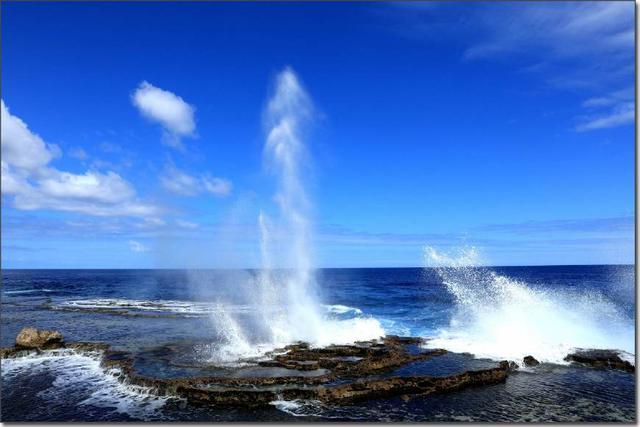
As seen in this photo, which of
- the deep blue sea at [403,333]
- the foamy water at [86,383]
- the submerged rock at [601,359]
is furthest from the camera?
the submerged rock at [601,359]

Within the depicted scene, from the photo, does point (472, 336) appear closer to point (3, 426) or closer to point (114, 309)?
point (3, 426)

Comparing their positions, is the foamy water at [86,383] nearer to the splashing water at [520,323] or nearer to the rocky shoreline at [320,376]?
the rocky shoreline at [320,376]

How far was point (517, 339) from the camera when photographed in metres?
23.4

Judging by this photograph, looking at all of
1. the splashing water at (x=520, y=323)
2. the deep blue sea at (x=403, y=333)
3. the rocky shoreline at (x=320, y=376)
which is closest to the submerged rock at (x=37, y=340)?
the rocky shoreline at (x=320, y=376)

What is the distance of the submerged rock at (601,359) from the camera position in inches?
744

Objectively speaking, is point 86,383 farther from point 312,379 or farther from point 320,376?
point 320,376

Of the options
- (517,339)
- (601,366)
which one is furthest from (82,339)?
(601,366)

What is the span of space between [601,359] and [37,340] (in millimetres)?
27732

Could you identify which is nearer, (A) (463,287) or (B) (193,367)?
(B) (193,367)

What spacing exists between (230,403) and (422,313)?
2813 centimetres

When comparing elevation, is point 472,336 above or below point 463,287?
below

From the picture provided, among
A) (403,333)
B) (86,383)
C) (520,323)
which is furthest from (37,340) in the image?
(520,323)

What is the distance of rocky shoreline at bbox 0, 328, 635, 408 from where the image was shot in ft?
46.9

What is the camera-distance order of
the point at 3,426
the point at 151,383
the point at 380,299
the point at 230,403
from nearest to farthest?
the point at 3,426 < the point at 230,403 < the point at 151,383 < the point at 380,299
